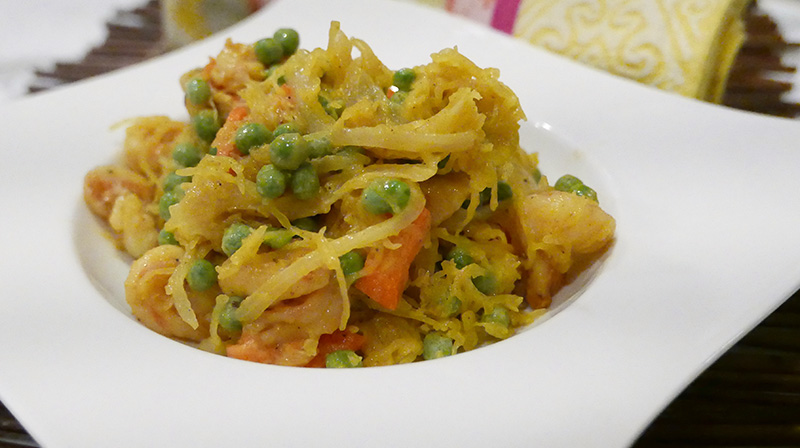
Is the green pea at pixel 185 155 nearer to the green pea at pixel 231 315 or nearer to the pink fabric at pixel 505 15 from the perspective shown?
the green pea at pixel 231 315

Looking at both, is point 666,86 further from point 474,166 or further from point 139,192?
point 139,192

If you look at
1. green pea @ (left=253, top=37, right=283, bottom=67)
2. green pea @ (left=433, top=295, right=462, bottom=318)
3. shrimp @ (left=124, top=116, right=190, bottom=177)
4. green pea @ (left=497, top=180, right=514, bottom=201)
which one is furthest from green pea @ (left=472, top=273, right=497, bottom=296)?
shrimp @ (left=124, top=116, right=190, bottom=177)

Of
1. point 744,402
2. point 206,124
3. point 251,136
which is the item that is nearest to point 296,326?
point 251,136

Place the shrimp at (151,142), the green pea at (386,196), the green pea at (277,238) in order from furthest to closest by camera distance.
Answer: the shrimp at (151,142) < the green pea at (277,238) < the green pea at (386,196)

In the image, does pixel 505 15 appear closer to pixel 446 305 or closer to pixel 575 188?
pixel 575 188

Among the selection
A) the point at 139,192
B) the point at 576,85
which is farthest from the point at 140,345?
the point at 576,85

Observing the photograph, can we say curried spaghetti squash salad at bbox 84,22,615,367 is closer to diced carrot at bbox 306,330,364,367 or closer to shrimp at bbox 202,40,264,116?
diced carrot at bbox 306,330,364,367

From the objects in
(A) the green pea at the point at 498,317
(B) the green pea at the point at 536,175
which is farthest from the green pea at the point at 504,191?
(A) the green pea at the point at 498,317
